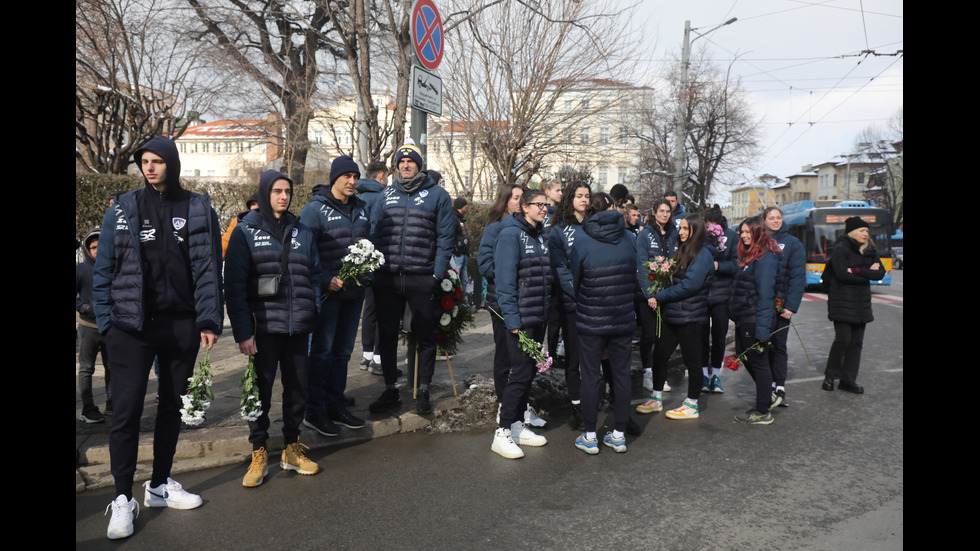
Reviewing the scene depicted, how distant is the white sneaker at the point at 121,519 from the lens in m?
3.57

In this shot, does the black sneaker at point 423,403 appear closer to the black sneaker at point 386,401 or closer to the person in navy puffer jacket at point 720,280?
the black sneaker at point 386,401

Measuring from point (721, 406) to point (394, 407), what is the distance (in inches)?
131

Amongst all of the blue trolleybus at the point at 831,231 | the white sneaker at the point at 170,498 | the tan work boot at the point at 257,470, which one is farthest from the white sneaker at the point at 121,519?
the blue trolleybus at the point at 831,231

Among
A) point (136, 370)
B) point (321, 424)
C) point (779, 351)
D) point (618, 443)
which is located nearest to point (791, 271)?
point (779, 351)

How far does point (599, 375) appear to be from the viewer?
5.17 m

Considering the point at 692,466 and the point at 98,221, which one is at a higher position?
the point at 98,221

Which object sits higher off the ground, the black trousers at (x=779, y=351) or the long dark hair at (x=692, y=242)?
the long dark hair at (x=692, y=242)

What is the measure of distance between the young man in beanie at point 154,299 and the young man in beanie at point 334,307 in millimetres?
1338

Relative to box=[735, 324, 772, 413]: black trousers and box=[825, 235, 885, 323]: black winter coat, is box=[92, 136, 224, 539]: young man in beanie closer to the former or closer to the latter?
box=[735, 324, 772, 413]: black trousers

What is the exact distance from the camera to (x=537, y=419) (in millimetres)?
5898

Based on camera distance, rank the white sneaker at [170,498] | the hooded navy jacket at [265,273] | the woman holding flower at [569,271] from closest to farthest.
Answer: the white sneaker at [170,498] < the hooded navy jacket at [265,273] < the woman holding flower at [569,271]

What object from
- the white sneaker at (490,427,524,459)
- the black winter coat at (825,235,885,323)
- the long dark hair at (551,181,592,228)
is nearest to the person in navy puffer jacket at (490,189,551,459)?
the white sneaker at (490,427,524,459)
